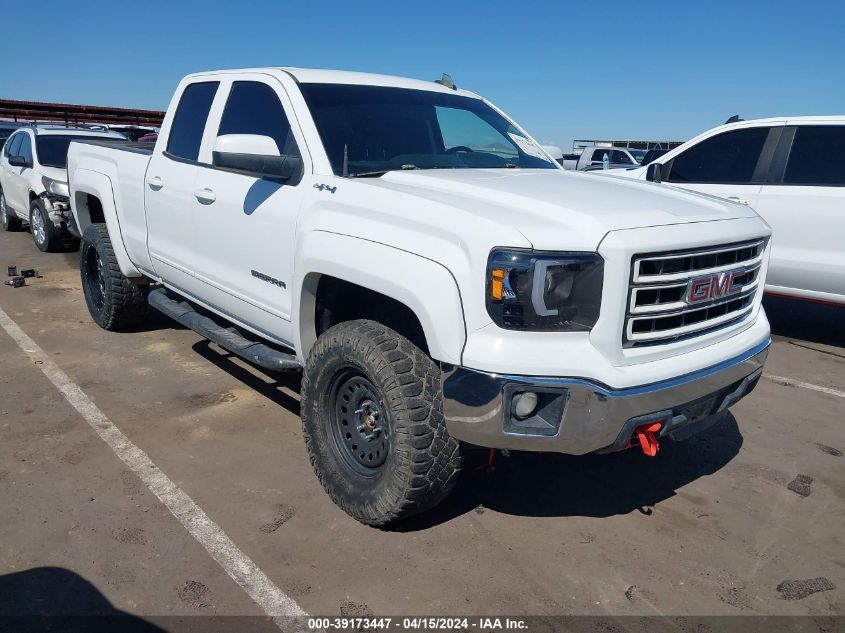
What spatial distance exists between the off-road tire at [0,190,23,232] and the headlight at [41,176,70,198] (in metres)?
2.63

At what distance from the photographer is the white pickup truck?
262cm

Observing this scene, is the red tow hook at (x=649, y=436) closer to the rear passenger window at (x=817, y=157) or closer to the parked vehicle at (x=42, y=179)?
the rear passenger window at (x=817, y=157)

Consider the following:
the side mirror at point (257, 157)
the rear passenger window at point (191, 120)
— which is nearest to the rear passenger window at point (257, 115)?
the side mirror at point (257, 157)

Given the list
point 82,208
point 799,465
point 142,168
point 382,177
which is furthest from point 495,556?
point 82,208

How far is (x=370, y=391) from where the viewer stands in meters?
3.15

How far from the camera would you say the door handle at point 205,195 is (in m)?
4.17

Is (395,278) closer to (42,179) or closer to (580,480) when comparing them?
(580,480)

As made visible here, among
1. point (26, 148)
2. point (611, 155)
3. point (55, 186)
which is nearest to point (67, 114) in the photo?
point (26, 148)

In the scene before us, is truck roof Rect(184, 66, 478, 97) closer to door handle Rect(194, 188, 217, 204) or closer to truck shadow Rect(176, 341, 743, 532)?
door handle Rect(194, 188, 217, 204)

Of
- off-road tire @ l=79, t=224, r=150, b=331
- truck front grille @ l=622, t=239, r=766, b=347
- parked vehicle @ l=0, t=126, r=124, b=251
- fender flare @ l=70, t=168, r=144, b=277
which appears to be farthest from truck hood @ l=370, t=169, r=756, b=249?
parked vehicle @ l=0, t=126, r=124, b=251

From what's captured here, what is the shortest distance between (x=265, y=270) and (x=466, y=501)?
161cm

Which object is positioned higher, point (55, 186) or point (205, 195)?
point (205, 195)

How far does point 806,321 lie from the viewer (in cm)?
746

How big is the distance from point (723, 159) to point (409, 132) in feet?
14.6
